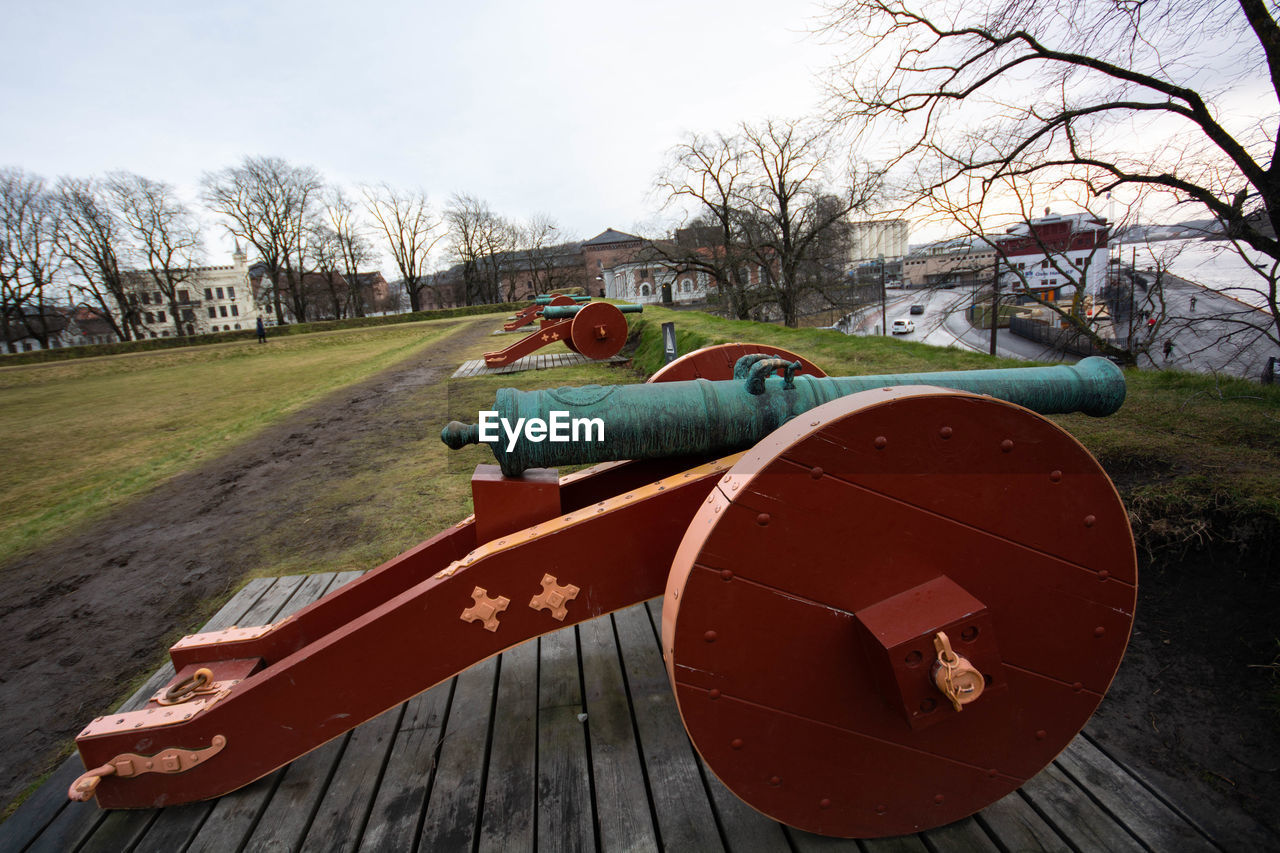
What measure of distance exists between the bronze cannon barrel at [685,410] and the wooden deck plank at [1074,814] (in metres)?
1.05

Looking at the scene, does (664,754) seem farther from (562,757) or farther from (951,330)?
(951,330)

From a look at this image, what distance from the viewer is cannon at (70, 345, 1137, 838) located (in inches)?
45.6

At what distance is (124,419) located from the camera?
10125 mm

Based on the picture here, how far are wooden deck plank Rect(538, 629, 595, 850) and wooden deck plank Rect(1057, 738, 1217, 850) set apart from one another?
1402 mm

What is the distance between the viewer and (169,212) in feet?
138

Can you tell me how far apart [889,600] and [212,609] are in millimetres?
3681

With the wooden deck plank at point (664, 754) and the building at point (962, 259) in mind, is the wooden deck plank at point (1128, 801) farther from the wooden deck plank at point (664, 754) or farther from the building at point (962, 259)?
the building at point (962, 259)

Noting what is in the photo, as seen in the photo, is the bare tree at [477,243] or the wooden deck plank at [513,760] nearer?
the wooden deck plank at [513,760]

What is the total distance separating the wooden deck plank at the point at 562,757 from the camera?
162 centimetres

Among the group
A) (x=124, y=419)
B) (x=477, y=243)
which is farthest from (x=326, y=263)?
(x=124, y=419)

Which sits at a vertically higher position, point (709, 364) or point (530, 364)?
point (709, 364)

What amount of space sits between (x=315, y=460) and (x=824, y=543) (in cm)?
630

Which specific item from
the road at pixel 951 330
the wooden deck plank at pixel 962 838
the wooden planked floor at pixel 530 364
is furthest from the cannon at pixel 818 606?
the wooden planked floor at pixel 530 364

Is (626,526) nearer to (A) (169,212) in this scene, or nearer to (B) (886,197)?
(B) (886,197)
